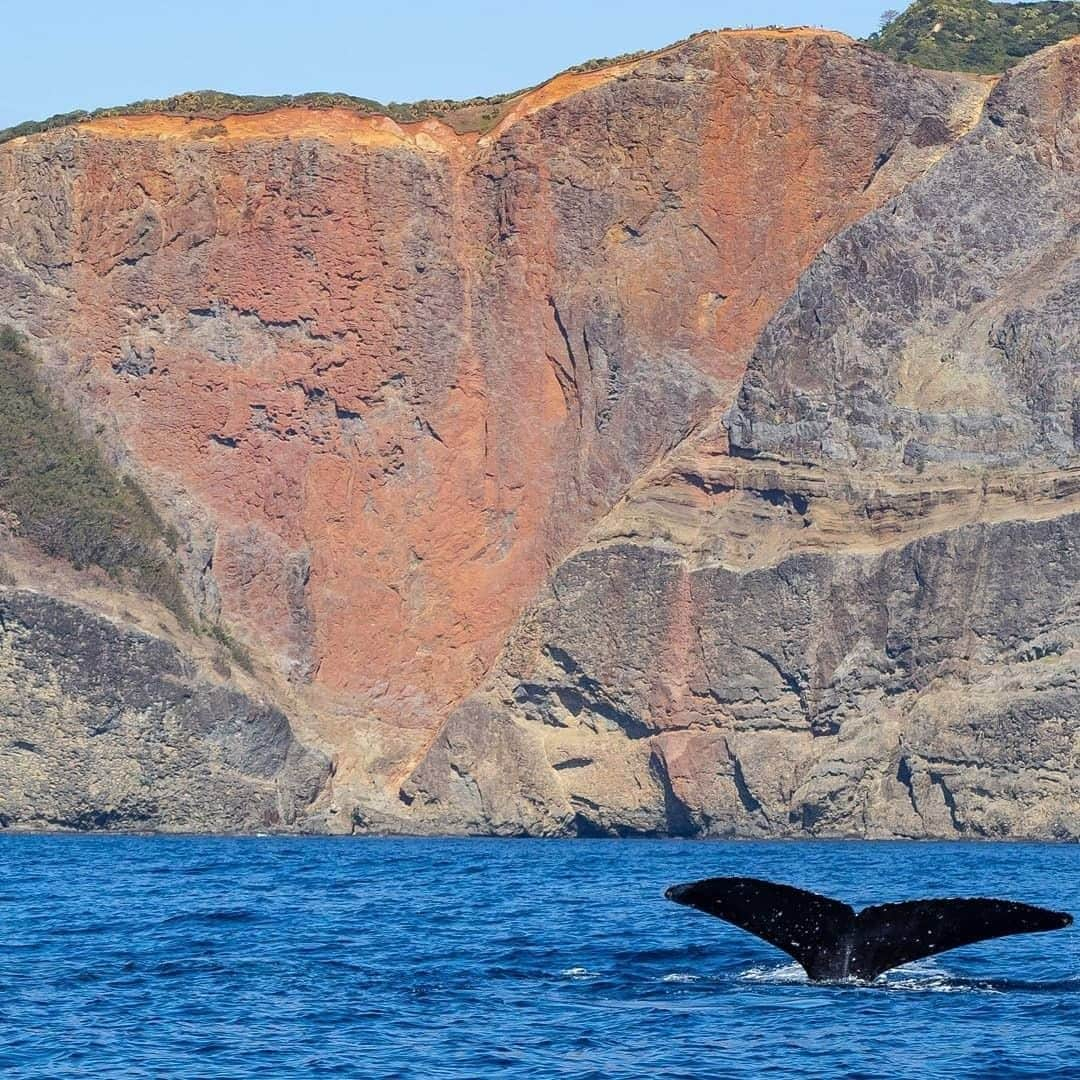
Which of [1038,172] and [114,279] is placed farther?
[114,279]

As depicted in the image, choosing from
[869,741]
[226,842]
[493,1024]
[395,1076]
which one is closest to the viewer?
[395,1076]

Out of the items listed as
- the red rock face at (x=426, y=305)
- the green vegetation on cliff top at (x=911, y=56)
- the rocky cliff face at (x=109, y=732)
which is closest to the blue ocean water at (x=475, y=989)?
the rocky cliff face at (x=109, y=732)

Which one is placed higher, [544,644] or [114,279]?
[114,279]

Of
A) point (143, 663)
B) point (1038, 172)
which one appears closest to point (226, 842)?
point (143, 663)

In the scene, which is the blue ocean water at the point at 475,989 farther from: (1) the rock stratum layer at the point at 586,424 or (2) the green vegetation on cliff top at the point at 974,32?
(2) the green vegetation on cliff top at the point at 974,32

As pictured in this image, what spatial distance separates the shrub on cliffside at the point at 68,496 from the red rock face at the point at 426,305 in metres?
1.66

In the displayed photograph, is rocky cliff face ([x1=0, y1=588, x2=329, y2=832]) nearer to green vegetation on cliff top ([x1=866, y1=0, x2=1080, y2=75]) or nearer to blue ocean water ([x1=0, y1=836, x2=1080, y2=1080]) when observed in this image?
blue ocean water ([x1=0, y1=836, x2=1080, y2=1080])

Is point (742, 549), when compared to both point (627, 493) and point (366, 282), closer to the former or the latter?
point (627, 493)

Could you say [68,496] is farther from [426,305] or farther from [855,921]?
[855,921]

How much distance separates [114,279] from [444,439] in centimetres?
1302

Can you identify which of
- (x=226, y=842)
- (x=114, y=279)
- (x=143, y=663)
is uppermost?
(x=114, y=279)

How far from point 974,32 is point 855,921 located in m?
81.0

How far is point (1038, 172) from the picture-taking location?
70.2 meters

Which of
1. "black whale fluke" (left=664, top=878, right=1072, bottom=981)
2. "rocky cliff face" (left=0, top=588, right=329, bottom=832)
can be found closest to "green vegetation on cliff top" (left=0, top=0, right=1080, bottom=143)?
"rocky cliff face" (left=0, top=588, right=329, bottom=832)
